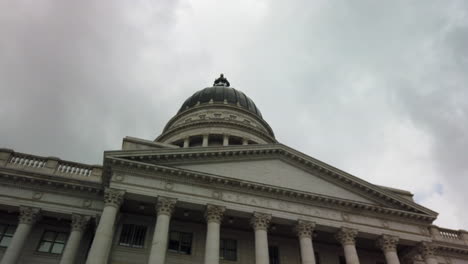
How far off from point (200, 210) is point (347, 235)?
10308 mm

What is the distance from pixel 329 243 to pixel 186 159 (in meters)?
13.0

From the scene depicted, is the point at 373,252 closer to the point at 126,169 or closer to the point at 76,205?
the point at 126,169

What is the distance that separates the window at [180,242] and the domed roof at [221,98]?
30.0 m

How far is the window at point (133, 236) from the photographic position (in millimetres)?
22484

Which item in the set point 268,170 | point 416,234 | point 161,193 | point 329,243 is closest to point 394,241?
point 416,234

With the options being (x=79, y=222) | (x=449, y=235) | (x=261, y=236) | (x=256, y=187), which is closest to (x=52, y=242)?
(x=79, y=222)

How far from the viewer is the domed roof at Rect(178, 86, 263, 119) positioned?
52.5 metres

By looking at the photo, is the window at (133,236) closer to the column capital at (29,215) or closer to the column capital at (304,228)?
the column capital at (29,215)

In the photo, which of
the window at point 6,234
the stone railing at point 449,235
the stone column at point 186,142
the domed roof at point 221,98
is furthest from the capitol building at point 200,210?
the domed roof at point 221,98

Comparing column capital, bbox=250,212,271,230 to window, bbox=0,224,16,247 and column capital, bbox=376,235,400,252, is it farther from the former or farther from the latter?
window, bbox=0,224,16,247

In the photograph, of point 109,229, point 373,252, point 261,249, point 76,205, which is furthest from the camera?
point 373,252

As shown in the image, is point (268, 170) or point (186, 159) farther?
point (268, 170)

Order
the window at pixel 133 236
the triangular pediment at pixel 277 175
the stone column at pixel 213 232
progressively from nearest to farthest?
the stone column at pixel 213 232, the window at pixel 133 236, the triangular pediment at pixel 277 175

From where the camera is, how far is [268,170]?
84.0 ft
